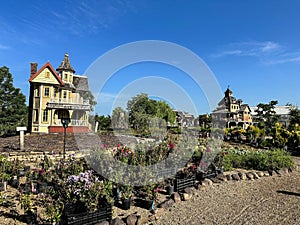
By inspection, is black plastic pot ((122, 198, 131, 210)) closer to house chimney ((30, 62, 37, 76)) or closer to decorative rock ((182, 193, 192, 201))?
decorative rock ((182, 193, 192, 201))

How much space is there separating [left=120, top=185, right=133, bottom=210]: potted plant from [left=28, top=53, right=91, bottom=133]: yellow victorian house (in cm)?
1710

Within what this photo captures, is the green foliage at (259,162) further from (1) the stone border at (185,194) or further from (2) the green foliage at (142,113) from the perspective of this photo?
(2) the green foliage at (142,113)

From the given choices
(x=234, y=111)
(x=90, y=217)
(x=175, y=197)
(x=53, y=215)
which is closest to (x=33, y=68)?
(x=175, y=197)

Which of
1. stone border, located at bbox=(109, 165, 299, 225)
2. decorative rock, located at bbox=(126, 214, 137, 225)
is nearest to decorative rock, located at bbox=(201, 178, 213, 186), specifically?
stone border, located at bbox=(109, 165, 299, 225)

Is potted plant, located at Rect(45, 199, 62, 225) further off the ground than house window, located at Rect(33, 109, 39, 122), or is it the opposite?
house window, located at Rect(33, 109, 39, 122)

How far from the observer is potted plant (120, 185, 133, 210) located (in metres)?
4.27

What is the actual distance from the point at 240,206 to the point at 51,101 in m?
19.2

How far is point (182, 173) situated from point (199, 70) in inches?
165

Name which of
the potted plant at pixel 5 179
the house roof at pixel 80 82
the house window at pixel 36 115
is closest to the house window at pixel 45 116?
the house window at pixel 36 115

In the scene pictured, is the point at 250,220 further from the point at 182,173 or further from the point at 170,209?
the point at 182,173

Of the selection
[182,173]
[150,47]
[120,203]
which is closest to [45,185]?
[120,203]

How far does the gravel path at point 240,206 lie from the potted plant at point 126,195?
65cm

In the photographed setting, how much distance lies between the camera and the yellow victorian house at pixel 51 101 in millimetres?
19562

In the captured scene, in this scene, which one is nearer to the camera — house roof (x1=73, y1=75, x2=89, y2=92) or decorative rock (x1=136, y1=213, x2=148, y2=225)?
decorative rock (x1=136, y1=213, x2=148, y2=225)
